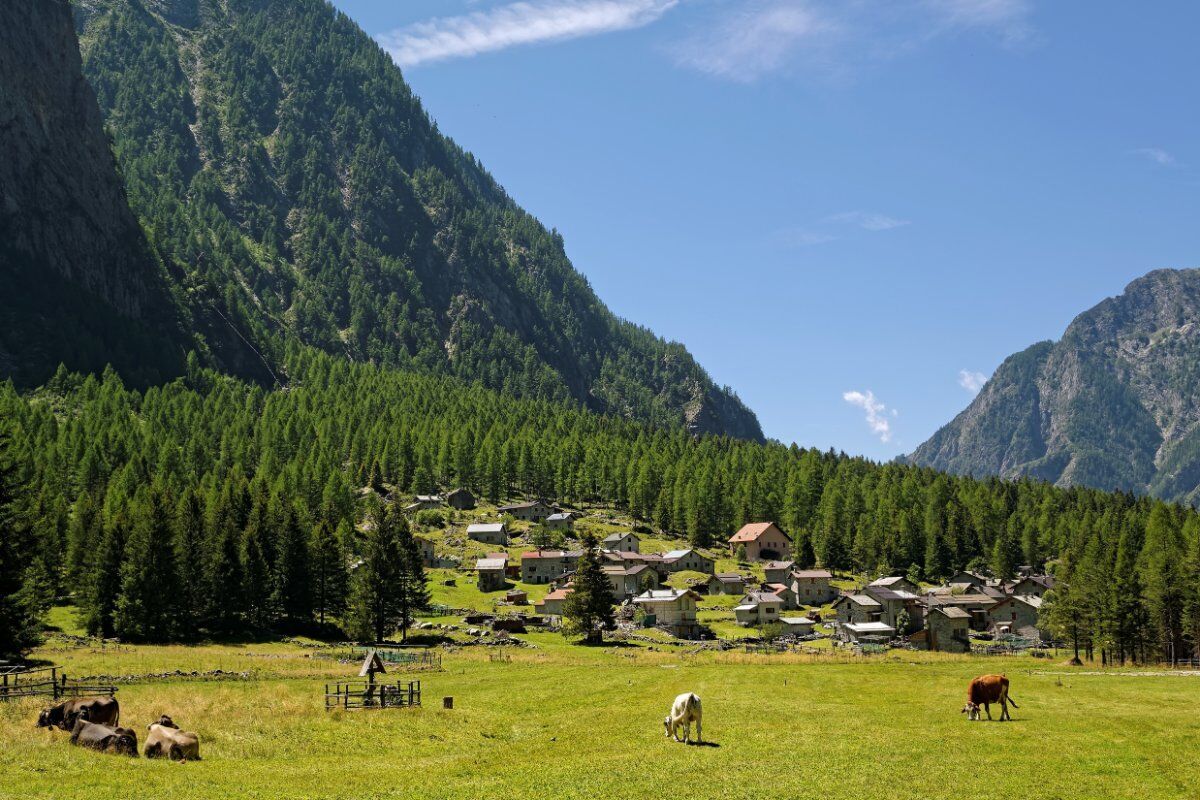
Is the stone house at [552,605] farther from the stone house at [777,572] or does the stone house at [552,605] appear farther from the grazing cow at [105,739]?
the grazing cow at [105,739]

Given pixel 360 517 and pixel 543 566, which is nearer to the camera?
pixel 543 566

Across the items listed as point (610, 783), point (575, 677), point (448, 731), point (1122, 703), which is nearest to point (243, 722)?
point (448, 731)

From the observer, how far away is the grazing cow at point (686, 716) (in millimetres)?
34656

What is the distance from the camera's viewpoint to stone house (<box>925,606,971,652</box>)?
112 m

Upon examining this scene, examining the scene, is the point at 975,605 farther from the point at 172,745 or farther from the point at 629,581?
the point at 172,745

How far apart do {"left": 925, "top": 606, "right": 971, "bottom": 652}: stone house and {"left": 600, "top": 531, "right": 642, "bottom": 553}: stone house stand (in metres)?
55.8

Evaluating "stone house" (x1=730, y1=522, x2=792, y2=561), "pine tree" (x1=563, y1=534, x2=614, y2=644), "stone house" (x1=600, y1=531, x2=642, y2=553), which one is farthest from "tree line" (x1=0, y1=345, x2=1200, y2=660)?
"stone house" (x1=600, y1=531, x2=642, y2=553)

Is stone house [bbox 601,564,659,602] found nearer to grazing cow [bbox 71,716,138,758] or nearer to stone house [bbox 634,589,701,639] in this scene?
stone house [bbox 634,589,701,639]

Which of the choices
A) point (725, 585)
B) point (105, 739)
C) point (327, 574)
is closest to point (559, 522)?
point (725, 585)

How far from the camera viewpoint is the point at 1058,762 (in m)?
29.5

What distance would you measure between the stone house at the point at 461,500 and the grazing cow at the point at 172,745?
14996cm

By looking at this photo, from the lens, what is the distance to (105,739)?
30844 millimetres

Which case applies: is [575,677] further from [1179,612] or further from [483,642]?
[1179,612]

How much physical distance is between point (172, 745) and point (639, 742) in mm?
15658
